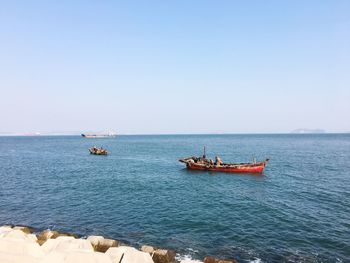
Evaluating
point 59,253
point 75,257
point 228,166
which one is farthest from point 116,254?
point 228,166

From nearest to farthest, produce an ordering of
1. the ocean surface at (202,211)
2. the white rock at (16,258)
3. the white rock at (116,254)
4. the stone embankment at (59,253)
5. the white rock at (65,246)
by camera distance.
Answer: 1. the white rock at (16,258)
2. the stone embankment at (59,253)
3. the white rock at (65,246)
4. the white rock at (116,254)
5. the ocean surface at (202,211)

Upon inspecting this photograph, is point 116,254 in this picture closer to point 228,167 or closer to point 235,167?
point 228,167

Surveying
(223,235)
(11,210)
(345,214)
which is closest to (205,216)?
(223,235)

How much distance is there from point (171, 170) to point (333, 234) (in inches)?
1415

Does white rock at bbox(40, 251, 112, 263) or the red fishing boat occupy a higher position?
white rock at bbox(40, 251, 112, 263)

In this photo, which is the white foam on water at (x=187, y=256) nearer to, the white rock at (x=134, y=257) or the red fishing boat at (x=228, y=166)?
the white rock at (x=134, y=257)

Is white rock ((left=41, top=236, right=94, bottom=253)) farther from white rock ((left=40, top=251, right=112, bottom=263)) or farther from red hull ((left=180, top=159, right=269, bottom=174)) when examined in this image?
red hull ((left=180, top=159, right=269, bottom=174))

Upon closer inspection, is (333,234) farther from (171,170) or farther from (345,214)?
(171,170)

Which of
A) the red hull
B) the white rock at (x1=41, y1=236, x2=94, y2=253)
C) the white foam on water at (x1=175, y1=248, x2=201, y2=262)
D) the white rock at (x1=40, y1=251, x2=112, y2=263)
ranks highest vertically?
the white rock at (x1=40, y1=251, x2=112, y2=263)

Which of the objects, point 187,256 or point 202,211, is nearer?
point 187,256

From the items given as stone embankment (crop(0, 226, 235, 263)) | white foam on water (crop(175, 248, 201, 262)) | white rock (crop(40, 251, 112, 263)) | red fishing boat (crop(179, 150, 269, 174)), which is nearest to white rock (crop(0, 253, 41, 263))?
stone embankment (crop(0, 226, 235, 263))

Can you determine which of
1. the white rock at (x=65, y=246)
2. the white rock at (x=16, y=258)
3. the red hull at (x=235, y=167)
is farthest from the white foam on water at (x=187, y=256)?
the red hull at (x=235, y=167)

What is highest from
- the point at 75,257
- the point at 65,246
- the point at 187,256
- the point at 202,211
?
the point at 75,257

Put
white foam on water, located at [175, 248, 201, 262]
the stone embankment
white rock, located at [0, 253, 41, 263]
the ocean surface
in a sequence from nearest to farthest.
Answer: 1. white rock, located at [0, 253, 41, 263]
2. the stone embankment
3. white foam on water, located at [175, 248, 201, 262]
4. the ocean surface
